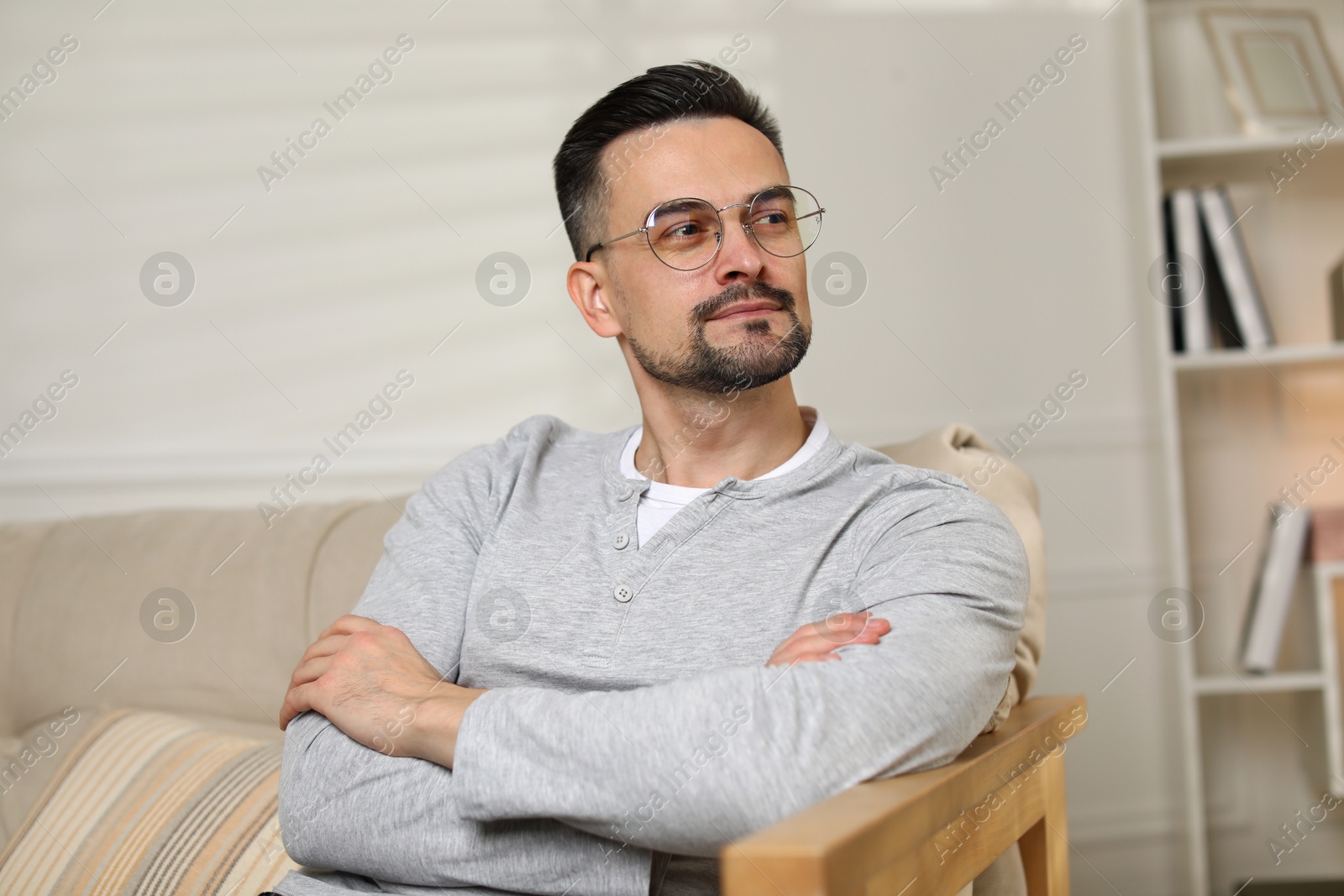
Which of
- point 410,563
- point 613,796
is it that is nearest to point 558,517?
point 410,563

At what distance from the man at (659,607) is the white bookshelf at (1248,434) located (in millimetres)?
1286

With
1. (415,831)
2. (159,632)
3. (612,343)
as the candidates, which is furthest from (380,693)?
(612,343)

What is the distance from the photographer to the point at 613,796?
0.86 meters

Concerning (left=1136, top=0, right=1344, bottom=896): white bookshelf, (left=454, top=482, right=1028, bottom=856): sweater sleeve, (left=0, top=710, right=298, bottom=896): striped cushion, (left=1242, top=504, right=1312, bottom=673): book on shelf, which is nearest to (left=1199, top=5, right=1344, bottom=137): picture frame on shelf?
(left=1136, top=0, right=1344, bottom=896): white bookshelf

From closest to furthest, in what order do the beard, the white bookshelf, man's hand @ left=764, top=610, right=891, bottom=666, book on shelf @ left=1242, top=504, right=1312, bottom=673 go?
1. man's hand @ left=764, top=610, right=891, bottom=666
2. the beard
3. book on shelf @ left=1242, top=504, right=1312, bottom=673
4. the white bookshelf

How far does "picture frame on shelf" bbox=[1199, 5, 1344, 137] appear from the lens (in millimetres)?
2100

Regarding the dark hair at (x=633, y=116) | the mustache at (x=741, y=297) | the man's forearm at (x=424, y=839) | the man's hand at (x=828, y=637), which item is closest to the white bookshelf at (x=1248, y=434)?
the dark hair at (x=633, y=116)

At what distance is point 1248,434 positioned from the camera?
2305mm

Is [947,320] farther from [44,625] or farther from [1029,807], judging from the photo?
[44,625]

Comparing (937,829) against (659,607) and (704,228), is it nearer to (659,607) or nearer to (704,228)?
(659,607)

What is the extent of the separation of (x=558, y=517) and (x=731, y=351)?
1.03ft

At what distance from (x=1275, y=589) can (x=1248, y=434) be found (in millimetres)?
422

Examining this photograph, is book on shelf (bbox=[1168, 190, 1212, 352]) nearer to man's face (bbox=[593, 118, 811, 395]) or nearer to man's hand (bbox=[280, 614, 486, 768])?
man's face (bbox=[593, 118, 811, 395])

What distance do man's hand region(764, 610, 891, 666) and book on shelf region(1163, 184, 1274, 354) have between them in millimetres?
1440
